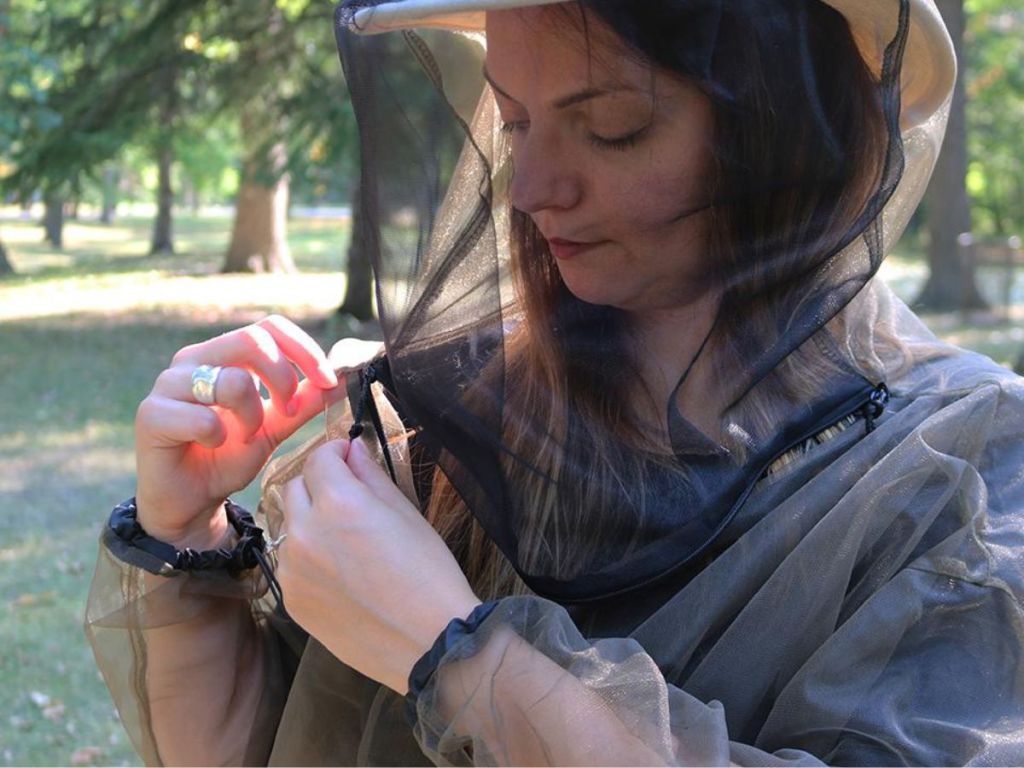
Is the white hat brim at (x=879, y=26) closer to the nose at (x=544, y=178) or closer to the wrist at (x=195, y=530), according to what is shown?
the nose at (x=544, y=178)

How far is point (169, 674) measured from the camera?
176cm

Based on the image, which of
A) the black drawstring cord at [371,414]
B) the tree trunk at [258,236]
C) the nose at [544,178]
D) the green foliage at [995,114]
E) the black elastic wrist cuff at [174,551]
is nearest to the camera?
the nose at [544,178]

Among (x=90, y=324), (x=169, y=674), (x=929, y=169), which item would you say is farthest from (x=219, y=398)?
(x=90, y=324)

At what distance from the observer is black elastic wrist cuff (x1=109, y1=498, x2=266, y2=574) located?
5.62 ft

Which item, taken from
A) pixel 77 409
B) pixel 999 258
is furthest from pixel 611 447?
pixel 999 258

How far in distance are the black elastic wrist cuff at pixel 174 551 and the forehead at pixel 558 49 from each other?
29.3 inches

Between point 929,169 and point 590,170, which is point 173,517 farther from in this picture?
point 929,169

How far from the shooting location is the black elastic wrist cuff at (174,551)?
171 centimetres

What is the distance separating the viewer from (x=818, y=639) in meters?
1.40

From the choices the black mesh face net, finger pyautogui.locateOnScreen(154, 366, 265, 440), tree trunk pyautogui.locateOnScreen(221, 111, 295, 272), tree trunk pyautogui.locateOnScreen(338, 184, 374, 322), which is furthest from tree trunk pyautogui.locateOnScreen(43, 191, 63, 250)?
the black mesh face net

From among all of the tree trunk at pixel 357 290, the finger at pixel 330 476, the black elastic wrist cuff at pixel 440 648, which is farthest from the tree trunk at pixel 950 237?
the black elastic wrist cuff at pixel 440 648

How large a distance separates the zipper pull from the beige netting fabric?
0.04 ft

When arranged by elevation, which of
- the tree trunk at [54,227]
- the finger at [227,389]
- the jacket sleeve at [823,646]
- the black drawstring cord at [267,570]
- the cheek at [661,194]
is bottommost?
the tree trunk at [54,227]

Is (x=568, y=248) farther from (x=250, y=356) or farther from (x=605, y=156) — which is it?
(x=250, y=356)
